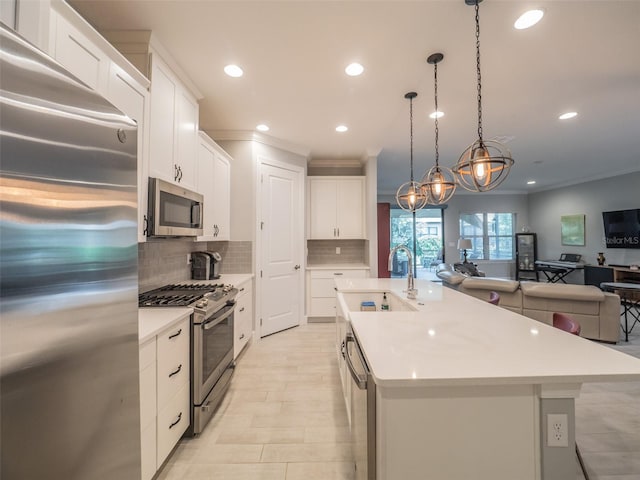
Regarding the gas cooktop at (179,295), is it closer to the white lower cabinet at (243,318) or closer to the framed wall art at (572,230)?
the white lower cabinet at (243,318)

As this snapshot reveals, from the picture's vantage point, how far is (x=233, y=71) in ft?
7.59

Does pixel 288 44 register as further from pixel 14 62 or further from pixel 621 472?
pixel 621 472

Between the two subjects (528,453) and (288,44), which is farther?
(288,44)

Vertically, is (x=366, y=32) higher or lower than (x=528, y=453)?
higher

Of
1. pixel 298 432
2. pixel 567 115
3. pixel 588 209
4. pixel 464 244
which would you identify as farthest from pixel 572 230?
pixel 298 432

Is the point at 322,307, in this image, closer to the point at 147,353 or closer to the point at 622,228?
the point at 147,353

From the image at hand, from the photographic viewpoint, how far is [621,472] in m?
1.58

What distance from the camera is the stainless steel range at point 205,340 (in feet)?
5.94

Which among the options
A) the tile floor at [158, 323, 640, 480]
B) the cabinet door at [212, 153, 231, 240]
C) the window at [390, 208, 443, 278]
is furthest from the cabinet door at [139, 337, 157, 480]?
the window at [390, 208, 443, 278]

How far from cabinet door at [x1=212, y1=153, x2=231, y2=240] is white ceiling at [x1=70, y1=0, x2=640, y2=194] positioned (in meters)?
0.55

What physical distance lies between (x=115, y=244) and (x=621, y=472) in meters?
2.84

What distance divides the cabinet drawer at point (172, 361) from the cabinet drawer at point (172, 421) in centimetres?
5

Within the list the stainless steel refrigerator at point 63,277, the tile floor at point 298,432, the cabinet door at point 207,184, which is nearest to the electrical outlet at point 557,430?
the tile floor at point 298,432

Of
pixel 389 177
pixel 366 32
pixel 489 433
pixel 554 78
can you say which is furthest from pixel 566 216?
pixel 489 433
